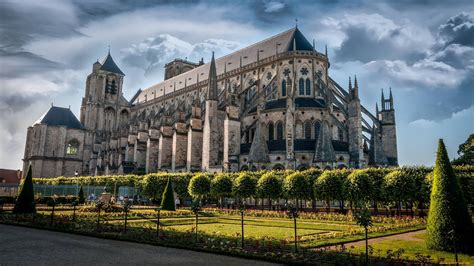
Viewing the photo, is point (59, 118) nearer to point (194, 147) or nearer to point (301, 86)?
point (194, 147)

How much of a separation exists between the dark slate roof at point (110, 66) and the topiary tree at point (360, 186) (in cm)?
6461

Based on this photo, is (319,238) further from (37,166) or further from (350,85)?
(37,166)

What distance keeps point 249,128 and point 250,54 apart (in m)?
16.4

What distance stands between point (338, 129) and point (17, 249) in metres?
36.1

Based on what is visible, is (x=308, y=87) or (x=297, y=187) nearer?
(x=297, y=187)

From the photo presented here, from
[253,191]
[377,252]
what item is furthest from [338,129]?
[377,252]

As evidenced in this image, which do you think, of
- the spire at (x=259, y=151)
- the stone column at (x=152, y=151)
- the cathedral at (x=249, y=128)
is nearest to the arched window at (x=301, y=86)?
the cathedral at (x=249, y=128)

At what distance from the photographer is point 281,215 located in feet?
84.5

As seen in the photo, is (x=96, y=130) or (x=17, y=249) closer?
(x=17, y=249)

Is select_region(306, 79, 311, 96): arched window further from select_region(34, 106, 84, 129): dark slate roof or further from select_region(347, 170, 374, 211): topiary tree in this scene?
select_region(34, 106, 84, 129): dark slate roof

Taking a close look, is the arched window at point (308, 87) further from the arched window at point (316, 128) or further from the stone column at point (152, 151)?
the stone column at point (152, 151)

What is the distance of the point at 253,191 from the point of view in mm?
31703

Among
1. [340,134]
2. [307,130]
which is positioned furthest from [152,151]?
[340,134]

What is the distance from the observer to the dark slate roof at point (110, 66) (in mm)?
78150
